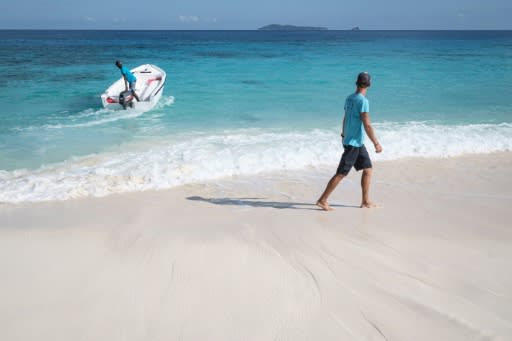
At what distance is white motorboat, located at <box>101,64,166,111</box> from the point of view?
11297 millimetres

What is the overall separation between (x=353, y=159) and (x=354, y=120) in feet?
1.50

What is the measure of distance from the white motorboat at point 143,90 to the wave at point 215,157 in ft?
10.9

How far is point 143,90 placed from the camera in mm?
A: 13281

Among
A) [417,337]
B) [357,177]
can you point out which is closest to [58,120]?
[357,177]

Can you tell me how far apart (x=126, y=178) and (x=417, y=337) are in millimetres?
4710

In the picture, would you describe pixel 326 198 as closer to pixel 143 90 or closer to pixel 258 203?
pixel 258 203

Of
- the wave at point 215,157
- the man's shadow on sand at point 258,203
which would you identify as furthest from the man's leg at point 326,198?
the wave at point 215,157

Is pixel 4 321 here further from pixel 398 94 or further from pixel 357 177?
pixel 398 94

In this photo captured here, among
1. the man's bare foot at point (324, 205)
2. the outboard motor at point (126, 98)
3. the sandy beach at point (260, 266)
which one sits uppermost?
the outboard motor at point (126, 98)

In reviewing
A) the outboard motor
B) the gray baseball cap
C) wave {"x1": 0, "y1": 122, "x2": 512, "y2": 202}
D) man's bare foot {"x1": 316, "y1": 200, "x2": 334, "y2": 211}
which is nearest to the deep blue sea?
wave {"x1": 0, "y1": 122, "x2": 512, "y2": 202}

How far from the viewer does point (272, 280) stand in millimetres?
3480

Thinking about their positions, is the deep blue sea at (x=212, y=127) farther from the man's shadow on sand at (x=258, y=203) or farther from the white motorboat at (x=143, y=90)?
the man's shadow on sand at (x=258, y=203)

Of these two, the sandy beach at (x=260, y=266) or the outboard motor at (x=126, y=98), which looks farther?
the outboard motor at (x=126, y=98)

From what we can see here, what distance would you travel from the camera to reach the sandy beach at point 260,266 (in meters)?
2.95
